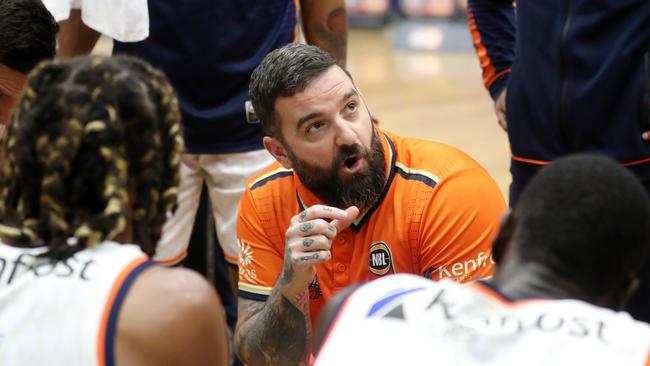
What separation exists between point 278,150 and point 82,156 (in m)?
1.13

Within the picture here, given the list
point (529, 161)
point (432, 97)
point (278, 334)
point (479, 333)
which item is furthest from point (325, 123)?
point (432, 97)

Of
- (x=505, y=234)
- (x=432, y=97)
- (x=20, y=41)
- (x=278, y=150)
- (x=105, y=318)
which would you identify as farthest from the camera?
(x=432, y=97)

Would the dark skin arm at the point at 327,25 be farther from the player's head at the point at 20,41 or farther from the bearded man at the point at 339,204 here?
the player's head at the point at 20,41

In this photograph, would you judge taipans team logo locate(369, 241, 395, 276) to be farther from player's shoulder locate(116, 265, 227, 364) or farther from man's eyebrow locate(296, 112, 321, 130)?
Answer: player's shoulder locate(116, 265, 227, 364)

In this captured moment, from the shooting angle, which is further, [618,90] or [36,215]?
[618,90]

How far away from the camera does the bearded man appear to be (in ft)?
8.48

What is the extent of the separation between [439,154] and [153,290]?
4.04ft

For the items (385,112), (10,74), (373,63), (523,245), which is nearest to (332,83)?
(10,74)

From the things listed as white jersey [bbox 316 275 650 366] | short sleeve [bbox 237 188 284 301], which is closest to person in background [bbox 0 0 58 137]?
short sleeve [bbox 237 188 284 301]

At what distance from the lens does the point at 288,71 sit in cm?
268

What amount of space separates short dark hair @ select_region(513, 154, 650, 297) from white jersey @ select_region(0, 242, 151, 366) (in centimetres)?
68

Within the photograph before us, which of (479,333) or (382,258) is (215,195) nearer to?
(382,258)

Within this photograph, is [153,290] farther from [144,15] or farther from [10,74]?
[144,15]

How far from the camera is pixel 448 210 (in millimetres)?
2607
